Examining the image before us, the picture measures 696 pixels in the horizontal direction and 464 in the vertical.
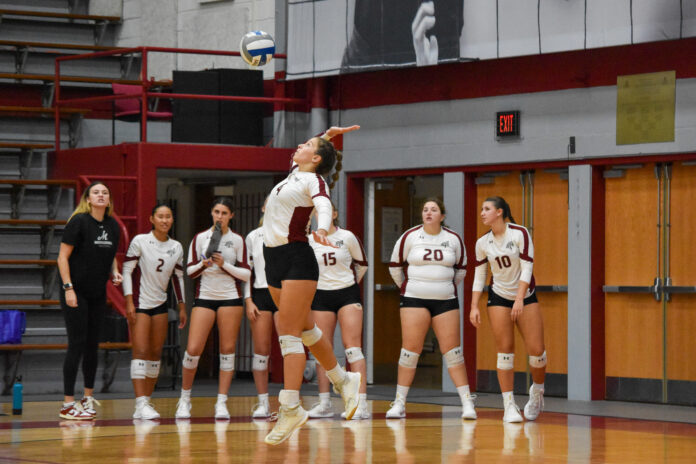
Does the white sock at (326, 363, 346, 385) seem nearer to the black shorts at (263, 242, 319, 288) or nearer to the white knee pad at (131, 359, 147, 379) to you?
the black shorts at (263, 242, 319, 288)

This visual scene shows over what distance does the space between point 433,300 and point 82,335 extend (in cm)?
308

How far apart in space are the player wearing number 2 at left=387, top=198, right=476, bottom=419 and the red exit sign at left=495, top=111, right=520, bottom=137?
2770 mm

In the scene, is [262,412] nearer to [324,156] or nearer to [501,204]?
[501,204]

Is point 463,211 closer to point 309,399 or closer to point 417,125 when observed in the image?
point 417,125

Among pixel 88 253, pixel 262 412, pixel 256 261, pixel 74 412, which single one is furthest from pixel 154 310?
pixel 262 412

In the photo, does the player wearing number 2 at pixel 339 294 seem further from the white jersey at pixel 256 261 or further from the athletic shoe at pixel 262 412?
the white jersey at pixel 256 261

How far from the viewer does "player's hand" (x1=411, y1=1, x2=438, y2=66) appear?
43.0 ft

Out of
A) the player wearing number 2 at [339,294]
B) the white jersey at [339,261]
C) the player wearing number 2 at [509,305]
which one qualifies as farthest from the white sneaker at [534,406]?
the white jersey at [339,261]

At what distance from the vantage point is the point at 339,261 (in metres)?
10.3

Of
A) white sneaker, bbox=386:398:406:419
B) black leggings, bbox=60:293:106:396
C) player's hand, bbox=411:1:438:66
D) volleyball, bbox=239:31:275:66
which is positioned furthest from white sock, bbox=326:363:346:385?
player's hand, bbox=411:1:438:66

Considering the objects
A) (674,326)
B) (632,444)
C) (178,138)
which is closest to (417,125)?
(178,138)

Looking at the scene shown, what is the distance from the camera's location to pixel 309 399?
40.4 ft

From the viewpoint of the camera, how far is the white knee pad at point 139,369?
10.3 meters

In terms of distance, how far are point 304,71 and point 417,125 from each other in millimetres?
1627
